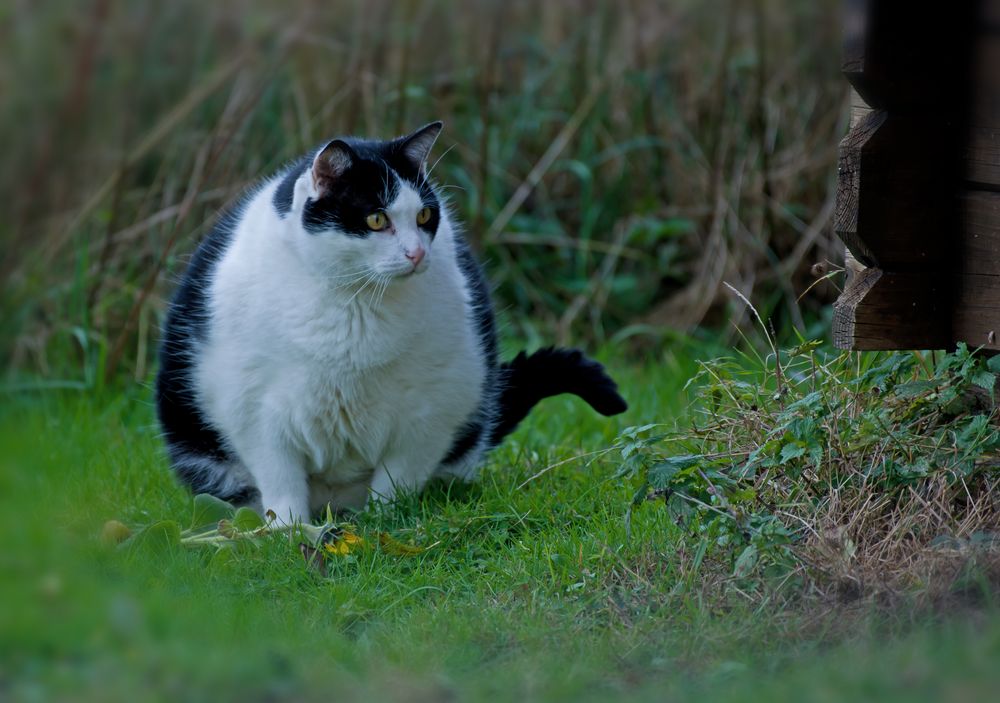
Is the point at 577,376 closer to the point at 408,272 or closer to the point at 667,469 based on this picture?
the point at 408,272

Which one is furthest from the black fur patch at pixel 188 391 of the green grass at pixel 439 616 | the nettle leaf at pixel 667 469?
the nettle leaf at pixel 667 469

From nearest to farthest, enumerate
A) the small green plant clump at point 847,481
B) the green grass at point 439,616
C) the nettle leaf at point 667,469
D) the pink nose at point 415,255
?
the green grass at point 439,616, the small green plant clump at point 847,481, the nettle leaf at point 667,469, the pink nose at point 415,255

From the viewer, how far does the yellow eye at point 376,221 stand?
3.36m

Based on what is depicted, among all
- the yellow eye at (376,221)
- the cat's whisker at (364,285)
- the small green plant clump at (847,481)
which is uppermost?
the yellow eye at (376,221)

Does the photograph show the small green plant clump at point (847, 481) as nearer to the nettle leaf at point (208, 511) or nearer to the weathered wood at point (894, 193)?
the weathered wood at point (894, 193)

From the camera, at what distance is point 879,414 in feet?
10.1

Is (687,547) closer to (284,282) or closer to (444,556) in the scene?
(444,556)

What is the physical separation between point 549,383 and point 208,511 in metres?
1.20

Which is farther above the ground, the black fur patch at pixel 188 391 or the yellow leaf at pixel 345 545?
the black fur patch at pixel 188 391

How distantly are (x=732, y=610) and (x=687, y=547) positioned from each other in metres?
0.29

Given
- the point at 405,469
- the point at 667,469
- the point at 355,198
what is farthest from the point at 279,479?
the point at 667,469

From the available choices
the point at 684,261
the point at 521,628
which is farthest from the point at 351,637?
the point at 684,261

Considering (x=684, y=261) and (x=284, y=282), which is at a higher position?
(x=284, y=282)

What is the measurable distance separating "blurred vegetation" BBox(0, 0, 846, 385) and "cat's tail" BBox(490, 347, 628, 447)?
1644 millimetres
